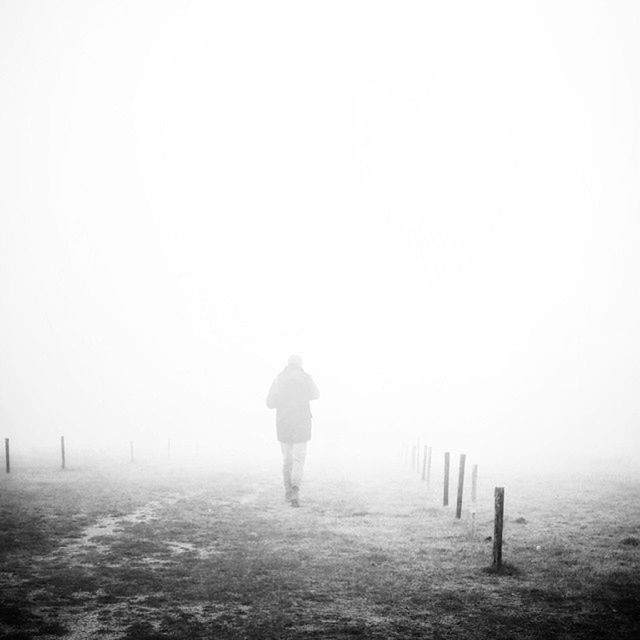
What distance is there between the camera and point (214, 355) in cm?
13912

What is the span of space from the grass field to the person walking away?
1.15 m

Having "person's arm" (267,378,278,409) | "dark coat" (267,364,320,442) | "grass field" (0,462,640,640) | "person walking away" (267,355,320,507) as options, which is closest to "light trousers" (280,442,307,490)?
"person walking away" (267,355,320,507)

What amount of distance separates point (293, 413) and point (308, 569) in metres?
7.61

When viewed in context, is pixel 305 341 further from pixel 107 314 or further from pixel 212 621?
pixel 212 621

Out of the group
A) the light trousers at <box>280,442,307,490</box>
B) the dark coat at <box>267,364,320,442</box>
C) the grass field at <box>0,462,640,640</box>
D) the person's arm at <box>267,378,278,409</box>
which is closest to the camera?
the grass field at <box>0,462,640,640</box>

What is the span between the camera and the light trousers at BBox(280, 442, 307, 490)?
14656 millimetres

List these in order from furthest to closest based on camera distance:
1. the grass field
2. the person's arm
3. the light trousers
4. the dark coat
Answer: the person's arm < the dark coat < the light trousers < the grass field

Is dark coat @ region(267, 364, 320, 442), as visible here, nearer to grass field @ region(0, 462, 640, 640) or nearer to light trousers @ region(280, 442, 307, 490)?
light trousers @ region(280, 442, 307, 490)

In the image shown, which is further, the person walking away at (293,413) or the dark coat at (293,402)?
the dark coat at (293,402)

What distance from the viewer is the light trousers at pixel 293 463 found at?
14656mm

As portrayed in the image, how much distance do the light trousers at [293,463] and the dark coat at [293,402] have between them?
20 centimetres

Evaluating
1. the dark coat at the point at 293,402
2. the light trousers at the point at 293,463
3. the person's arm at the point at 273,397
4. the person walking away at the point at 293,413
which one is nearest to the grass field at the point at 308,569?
the light trousers at the point at 293,463

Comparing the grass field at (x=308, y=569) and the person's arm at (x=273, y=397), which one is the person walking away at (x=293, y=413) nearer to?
the person's arm at (x=273, y=397)

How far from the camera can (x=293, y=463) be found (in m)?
15.2
